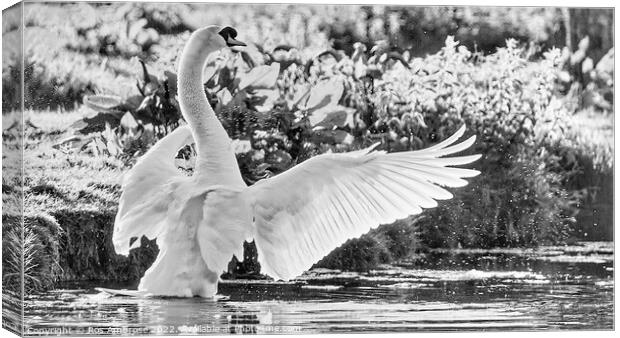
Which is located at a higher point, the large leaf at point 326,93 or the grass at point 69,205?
the large leaf at point 326,93

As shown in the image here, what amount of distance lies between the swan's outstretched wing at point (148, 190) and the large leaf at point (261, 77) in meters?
0.40

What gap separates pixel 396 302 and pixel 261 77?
135 cm

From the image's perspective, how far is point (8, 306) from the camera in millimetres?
8281

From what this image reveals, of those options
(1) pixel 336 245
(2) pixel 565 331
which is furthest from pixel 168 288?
(2) pixel 565 331

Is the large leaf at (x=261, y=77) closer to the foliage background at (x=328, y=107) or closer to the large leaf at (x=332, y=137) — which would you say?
the foliage background at (x=328, y=107)

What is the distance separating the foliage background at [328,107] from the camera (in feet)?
26.2

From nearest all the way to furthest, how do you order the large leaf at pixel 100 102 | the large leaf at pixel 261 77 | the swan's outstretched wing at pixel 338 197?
the swan's outstretched wing at pixel 338 197, the large leaf at pixel 100 102, the large leaf at pixel 261 77

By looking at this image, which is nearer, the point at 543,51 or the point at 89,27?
the point at 89,27

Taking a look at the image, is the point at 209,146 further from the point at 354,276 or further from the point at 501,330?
the point at 501,330

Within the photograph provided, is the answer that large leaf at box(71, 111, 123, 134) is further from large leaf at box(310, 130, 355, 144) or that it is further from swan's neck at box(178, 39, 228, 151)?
large leaf at box(310, 130, 355, 144)

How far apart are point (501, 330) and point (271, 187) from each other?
1468 millimetres

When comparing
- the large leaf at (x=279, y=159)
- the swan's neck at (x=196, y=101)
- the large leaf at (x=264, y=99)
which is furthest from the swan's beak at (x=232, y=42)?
the large leaf at (x=279, y=159)

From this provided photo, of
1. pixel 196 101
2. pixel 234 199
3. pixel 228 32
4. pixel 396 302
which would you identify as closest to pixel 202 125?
pixel 196 101

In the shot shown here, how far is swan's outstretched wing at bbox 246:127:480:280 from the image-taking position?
25.4 feet
